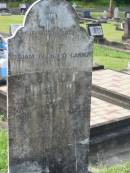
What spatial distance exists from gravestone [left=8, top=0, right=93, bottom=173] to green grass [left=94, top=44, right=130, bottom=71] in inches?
293

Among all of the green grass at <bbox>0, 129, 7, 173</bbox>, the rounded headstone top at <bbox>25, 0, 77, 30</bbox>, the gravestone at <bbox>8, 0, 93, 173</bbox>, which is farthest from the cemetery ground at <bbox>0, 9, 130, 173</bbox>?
the rounded headstone top at <bbox>25, 0, 77, 30</bbox>

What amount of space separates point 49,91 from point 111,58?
383 inches

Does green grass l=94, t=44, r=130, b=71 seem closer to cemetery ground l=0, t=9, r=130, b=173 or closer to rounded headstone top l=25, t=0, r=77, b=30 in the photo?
cemetery ground l=0, t=9, r=130, b=173

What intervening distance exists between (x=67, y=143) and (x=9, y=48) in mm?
1527

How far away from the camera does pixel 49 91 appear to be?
5531 mm

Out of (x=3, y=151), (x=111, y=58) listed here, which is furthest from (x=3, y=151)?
(x=111, y=58)

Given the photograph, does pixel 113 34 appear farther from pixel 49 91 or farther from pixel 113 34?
pixel 49 91

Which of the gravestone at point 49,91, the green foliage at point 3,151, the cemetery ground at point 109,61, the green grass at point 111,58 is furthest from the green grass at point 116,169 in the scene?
the green grass at point 111,58

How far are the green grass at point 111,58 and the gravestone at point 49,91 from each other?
7.43 m

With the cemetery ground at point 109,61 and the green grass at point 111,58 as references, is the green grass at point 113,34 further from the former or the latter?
the green grass at point 111,58

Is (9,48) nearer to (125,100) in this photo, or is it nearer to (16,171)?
(16,171)

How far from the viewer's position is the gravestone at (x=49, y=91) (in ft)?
17.2

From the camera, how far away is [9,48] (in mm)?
5117

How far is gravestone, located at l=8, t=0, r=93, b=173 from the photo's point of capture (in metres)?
5.25
